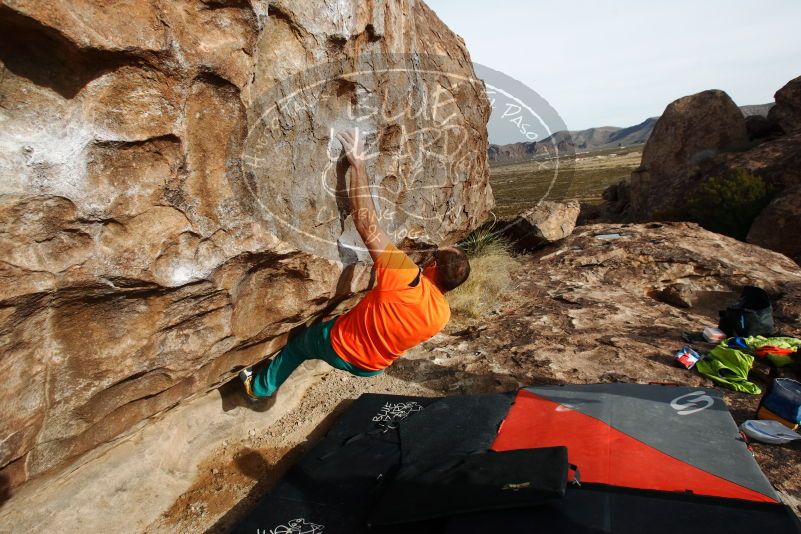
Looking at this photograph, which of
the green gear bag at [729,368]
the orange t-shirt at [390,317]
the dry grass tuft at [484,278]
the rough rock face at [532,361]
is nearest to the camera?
the rough rock face at [532,361]

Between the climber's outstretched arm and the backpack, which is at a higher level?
the climber's outstretched arm

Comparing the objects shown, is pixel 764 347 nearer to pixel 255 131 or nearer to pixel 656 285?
pixel 656 285

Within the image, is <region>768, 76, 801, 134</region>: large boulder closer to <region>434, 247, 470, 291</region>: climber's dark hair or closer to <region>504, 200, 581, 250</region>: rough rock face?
<region>504, 200, 581, 250</region>: rough rock face

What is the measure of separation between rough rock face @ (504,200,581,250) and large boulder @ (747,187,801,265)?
456 centimetres

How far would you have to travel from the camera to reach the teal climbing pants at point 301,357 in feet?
9.78

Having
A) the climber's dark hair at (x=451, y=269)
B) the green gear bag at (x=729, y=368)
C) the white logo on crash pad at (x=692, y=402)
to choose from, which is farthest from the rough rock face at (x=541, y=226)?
Answer: the climber's dark hair at (x=451, y=269)

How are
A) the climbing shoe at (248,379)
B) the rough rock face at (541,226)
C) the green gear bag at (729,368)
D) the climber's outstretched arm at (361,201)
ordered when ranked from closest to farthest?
the climber's outstretched arm at (361,201) → the climbing shoe at (248,379) → the green gear bag at (729,368) → the rough rock face at (541,226)

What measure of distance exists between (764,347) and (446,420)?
10.3ft

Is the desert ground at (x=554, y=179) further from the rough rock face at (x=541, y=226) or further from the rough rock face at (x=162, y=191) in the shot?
the rough rock face at (x=162, y=191)

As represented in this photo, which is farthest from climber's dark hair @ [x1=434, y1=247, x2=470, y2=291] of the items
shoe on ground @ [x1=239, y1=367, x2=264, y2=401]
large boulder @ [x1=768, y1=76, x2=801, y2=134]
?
large boulder @ [x1=768, y1=76, x2=801, y2=134]

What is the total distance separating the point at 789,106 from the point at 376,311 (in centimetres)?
1667

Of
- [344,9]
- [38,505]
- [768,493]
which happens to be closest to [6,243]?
[38,505]

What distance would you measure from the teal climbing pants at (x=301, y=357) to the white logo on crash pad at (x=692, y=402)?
200cm

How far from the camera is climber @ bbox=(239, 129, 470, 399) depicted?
8.99ft
